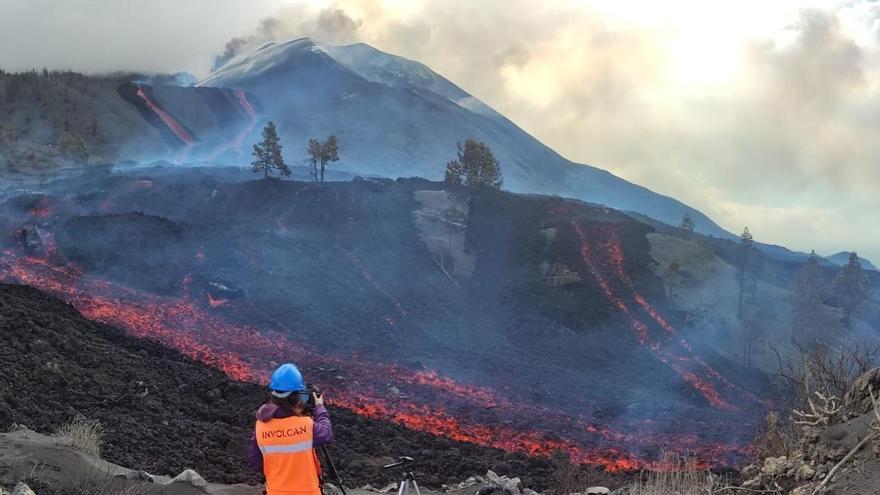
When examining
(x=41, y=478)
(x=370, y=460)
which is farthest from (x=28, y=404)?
(x=370, y=460)

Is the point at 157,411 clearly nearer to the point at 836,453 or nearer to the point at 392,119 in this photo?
the point at 836,453

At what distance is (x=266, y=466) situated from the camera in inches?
207

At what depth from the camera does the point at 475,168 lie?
49531 millimetres

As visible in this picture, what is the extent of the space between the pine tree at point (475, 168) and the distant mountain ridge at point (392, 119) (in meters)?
43.5

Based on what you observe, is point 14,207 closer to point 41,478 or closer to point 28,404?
point 28,404

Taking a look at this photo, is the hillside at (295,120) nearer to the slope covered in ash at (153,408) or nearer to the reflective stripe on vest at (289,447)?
the slope covered in ash at (153,408)

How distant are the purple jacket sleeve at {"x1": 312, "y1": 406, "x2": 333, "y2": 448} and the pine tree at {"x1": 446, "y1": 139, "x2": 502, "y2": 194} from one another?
146 ft

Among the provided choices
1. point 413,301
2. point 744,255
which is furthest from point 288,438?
point 744,255

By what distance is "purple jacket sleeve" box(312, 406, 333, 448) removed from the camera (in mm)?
5230

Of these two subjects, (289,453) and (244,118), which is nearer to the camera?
(289,453)

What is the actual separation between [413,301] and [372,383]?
471 inches

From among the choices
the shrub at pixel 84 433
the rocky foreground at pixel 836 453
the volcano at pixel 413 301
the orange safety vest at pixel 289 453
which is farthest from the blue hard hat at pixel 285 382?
the volcano at pixel 413 301

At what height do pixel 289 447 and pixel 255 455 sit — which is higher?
pixel 289 447

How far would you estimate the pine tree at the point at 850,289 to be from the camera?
44.0 meters
